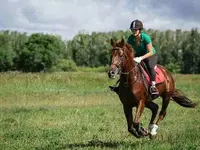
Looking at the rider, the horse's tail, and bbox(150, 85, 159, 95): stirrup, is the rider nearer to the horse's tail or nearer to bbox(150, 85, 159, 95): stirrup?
bbox(150, 85, 159, 95): stirrup

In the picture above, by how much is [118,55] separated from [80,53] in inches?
4803

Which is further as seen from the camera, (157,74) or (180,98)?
(180,98)

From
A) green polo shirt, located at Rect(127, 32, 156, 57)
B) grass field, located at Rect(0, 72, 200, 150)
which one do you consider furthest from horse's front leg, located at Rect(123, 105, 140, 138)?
green polo shirt, located at Rect(127, 32, 156, 57)

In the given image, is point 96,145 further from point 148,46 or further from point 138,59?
point 148,46

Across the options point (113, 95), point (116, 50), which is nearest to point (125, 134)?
point (116, 50)

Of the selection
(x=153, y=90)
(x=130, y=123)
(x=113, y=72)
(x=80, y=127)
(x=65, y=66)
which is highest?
(x=113, y=72)

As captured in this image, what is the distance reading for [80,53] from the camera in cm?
13225

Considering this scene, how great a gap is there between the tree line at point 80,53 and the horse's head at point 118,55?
86878mm

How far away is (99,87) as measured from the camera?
1628 inches

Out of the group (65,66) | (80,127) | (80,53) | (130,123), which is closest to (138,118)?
(130,123)

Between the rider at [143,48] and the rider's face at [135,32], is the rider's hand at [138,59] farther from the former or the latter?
the rider's face at [135,32]

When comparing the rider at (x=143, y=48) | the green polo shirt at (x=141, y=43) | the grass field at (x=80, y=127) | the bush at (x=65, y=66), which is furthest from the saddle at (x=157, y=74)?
the bush at (x=65, y=66)

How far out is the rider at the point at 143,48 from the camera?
1138cm

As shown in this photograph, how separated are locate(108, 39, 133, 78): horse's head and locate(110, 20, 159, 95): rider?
22.4 inches
